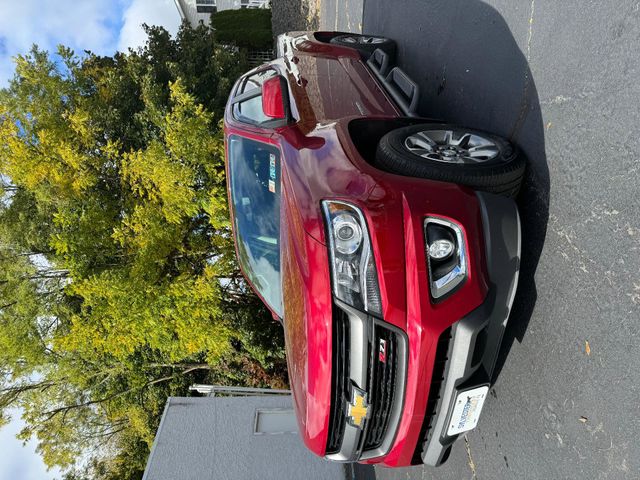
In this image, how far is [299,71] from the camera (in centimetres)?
517

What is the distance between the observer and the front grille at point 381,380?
3.01 meters

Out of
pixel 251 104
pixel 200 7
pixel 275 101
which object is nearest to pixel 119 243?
pixel 251 104

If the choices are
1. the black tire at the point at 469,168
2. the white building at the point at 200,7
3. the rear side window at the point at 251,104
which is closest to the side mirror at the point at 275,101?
the rear side window at the point at 251,104

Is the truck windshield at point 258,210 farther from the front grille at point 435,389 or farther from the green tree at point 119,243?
the green tree at point 119,243

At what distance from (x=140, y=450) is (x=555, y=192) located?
58.4 feet

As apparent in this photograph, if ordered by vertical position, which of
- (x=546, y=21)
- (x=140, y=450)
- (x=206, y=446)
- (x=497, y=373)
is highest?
(x=546, y=21)

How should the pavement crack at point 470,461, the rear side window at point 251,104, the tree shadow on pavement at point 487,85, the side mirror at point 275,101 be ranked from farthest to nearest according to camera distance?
the rear side window at point 251,104 → the side mirror at point 275,101 → the pavement crack at point 470,461 → the tree shadow on pavement at point 487,85

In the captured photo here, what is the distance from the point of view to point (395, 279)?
291cm

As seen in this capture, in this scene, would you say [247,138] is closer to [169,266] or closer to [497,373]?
[497,373]

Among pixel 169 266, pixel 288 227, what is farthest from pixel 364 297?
pixel 169 266

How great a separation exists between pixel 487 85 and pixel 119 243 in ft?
28.5

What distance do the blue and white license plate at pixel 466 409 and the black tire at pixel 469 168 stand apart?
1259 millimetres

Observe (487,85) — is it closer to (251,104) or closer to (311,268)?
(251,104)

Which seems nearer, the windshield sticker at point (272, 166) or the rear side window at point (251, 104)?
the windshield sticker at point (272, 166)
